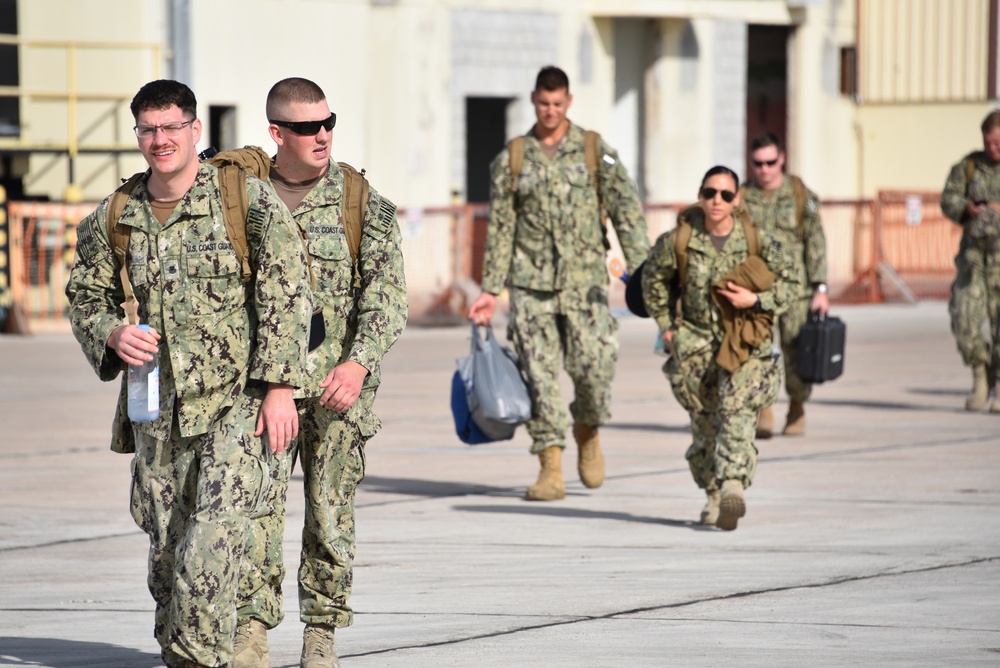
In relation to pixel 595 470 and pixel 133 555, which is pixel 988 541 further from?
pixel 133 555

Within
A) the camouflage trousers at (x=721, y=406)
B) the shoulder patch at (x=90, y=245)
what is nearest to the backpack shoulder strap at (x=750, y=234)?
the camouflage trousers at (x=721, y=406)

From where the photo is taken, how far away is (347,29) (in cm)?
2366

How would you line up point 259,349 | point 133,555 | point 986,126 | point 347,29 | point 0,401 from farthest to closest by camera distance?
point 347,29 → point 0,401 → point 986,126 → point 133,555 → point 259,349

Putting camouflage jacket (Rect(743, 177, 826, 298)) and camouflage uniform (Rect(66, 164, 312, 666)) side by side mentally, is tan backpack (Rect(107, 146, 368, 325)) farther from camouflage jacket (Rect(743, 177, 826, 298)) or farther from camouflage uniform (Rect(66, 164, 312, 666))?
camouflage jacket (Rect(743, 177, 826, 298))

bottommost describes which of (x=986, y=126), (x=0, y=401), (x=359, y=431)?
(x=0, y=401)

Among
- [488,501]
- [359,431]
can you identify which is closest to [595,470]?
[488,501]

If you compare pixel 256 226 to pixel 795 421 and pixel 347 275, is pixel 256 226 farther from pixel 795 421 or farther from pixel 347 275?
pixel 795 421

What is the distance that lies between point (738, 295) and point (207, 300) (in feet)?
12.3

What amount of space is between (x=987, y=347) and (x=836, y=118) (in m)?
17.0

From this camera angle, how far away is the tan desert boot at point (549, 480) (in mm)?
9906

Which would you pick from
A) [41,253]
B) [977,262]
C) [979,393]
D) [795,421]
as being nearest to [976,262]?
[977,262]

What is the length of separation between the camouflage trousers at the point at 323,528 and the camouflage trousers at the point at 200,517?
37 centimetres

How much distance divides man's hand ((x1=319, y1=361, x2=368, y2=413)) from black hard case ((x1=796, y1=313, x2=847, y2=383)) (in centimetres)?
655

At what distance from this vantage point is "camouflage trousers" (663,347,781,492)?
28.6 feet
